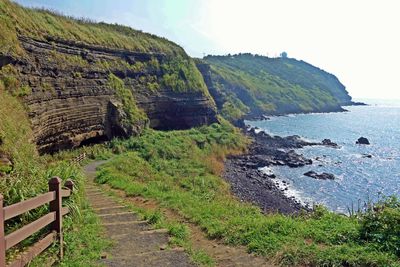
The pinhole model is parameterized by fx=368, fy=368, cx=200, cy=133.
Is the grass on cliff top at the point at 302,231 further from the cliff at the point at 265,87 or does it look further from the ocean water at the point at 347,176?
the cliff at the point at 265,87

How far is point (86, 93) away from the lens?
3147cm

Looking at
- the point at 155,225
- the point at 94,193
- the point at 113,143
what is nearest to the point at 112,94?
the point at 113,143

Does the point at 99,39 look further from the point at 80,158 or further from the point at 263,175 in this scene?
the point at 263,175

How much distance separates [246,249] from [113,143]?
2680 centimetres

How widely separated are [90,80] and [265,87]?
12285 centimetres

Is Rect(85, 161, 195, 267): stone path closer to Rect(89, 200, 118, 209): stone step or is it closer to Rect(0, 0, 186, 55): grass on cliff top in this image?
Rect(89, 200, 118, 209): stone step

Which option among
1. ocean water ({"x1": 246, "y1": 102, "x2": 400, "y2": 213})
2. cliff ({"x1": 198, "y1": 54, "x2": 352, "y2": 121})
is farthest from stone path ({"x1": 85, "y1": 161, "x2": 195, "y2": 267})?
cliff ({"x1": 198, "y1": 54, "x2": 352, "y2": 121})

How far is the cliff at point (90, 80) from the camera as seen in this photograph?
2300 cm

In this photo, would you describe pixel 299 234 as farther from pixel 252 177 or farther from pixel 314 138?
pixel 314 138

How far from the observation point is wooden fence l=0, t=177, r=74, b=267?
494cm

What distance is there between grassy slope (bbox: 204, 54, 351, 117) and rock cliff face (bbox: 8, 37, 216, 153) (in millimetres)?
37338

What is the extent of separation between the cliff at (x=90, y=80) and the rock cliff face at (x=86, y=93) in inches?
2.4

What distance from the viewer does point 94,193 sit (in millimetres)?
16828

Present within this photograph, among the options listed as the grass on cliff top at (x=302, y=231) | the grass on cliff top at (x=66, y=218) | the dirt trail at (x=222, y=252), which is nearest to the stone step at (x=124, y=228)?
the grass on cliff top at (x=66, y=218)
